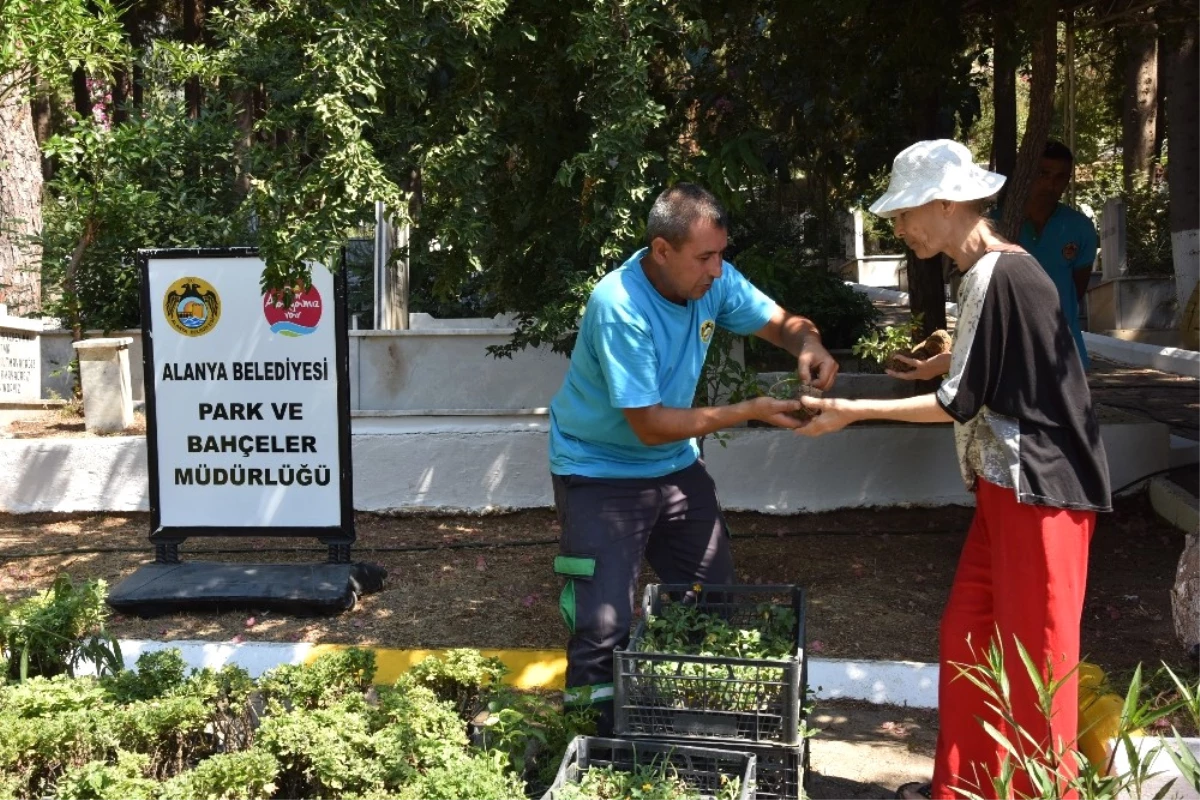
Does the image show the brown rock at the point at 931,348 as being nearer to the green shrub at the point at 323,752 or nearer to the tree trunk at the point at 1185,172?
the green shrub at the point at 323,752

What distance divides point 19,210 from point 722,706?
14.1 metres

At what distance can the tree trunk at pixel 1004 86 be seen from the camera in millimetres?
6836

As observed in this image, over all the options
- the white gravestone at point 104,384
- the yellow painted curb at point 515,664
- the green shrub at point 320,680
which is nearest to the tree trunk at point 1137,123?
the white gravestone at point 104,384

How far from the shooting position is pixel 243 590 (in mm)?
5988

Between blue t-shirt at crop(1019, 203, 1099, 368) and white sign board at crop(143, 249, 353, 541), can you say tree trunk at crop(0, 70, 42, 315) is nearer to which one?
white sign board at crop(143, 249, 353, 541)

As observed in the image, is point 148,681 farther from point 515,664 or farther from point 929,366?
point 929,366

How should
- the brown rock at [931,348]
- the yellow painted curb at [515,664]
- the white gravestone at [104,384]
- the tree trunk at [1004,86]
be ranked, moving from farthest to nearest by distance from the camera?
the white gravestone at [104,384] < the tree trunk at [1004,86] < the yellow painted curb at [515,664] < the brown rock at [931,348]

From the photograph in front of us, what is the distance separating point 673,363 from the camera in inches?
155

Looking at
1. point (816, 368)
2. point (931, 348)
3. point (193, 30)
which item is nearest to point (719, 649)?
point (816, 368)

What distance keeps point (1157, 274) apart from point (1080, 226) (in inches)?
524

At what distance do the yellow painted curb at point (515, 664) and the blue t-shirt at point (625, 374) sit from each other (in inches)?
62.5

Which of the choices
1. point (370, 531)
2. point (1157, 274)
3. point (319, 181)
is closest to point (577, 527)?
point (319, 181)

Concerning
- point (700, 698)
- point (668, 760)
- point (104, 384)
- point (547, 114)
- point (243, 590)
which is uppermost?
point (547, 114)

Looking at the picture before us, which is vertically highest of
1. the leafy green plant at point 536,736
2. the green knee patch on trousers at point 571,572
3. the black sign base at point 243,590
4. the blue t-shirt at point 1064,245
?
the blue t-shirt at point 1064,245
